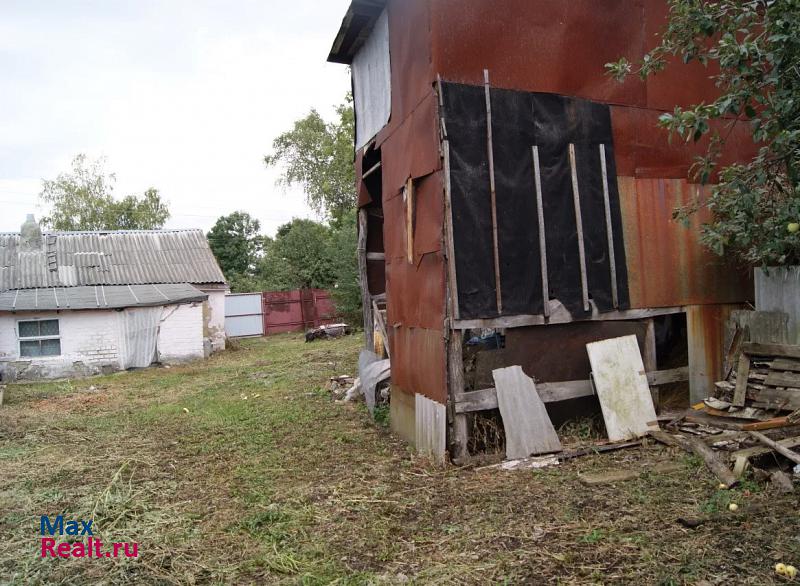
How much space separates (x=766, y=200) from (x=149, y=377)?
14853 millimetres

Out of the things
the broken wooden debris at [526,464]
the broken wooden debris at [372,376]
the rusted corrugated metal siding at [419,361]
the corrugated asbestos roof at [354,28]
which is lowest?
the broken wooden debris at [526,464]

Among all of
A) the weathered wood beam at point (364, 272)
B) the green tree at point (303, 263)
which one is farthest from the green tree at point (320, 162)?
the weathered wood beam at point (364, 272)

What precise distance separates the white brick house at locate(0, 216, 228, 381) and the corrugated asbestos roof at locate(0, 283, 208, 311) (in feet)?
0.09

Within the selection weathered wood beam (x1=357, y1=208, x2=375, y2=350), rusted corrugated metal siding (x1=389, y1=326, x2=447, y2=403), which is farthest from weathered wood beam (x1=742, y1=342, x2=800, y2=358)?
weathered wood beam (x1=357, y1=208, x2=375, y2=350)

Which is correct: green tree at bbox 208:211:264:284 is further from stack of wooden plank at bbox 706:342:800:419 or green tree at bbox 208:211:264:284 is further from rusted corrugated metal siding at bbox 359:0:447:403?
stack of wooden plank at bbox 706:342:800:419

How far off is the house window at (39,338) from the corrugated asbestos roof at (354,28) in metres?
12.5

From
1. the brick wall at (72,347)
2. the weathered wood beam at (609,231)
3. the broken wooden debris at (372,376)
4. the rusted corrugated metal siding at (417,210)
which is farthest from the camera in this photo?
the brick wall at (72,347)

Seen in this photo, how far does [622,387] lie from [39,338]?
16.5 meters

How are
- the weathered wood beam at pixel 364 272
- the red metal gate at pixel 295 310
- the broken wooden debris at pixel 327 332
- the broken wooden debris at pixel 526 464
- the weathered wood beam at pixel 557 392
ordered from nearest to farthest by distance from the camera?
1. the broken wooden debris at pixel 526 464
2. the weathered wood beam at pixel 557 392
3. the weathered wood beam at pixel 364 272
4. the broken wooden debris at pixel 327 332
5. the red metal gate at pixel 295 310

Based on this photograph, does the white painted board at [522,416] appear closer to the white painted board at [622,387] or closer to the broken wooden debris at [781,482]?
the white painted board at [622,387]

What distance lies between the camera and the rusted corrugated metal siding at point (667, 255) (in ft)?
24.0

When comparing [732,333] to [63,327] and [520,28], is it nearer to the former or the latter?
[520,28]

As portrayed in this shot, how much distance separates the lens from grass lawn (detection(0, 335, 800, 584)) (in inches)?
162

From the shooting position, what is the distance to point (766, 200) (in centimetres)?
634
